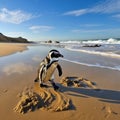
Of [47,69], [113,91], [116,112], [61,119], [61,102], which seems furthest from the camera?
[47,69]

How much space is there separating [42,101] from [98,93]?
155cm

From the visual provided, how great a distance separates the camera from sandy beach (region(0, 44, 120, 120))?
3.68 meters

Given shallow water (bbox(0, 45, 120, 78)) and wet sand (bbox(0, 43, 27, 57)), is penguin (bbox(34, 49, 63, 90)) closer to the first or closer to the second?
shallow water (bbox(0, 45, 120, 78))

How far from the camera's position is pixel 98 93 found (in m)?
4.95

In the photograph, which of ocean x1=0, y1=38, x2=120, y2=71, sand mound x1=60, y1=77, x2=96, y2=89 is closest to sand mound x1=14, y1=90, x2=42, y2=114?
sand mound x1=60, y1=77, x2=96, y2=89

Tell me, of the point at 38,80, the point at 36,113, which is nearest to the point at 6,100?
the point at 36,113

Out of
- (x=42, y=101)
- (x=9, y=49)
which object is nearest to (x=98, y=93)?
(x=42, y=101)

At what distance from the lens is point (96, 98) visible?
4578mm

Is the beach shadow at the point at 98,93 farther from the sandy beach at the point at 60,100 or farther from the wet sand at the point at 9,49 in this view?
the wet sand at the point at 9,49

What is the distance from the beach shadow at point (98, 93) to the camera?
4535 mm

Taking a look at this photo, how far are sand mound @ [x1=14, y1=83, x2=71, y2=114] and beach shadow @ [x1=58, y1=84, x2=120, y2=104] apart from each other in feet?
1.31

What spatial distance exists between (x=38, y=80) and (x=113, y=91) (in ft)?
7.64

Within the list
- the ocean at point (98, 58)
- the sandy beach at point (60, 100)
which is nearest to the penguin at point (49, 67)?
the sandy beach at point (60, 100)

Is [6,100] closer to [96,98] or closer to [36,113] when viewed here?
[36,113]
